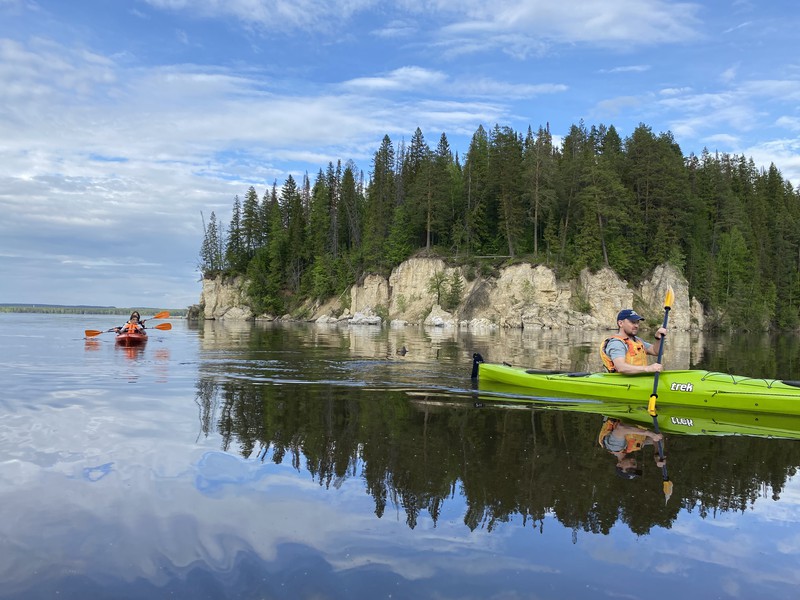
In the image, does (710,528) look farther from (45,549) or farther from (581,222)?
(581,222)

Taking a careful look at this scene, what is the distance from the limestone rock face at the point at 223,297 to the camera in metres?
88.6

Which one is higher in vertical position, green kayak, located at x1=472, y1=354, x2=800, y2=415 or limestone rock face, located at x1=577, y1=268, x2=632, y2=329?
limestone rock face, located at x1=577, y1=268, x2=632, y2=329

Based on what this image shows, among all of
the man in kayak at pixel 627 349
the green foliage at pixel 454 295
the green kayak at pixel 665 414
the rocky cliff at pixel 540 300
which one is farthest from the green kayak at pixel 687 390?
the green foliage at pixel 454 295

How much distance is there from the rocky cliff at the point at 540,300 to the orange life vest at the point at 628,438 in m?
51.3

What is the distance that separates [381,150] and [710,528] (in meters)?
85.0

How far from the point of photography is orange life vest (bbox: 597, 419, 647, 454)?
853 cm

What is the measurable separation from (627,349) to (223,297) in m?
84.4

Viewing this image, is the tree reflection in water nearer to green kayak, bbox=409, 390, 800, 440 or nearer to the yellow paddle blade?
green kayak, bbox=409, 390, 800, 440

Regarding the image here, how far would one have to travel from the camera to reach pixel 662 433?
380 inches

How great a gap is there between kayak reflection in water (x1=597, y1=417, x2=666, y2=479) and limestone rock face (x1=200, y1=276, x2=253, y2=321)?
266ft

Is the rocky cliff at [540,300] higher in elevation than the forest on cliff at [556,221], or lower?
lower

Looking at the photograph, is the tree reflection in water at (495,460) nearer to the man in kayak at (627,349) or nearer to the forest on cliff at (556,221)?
the man in kayak at (627,349)

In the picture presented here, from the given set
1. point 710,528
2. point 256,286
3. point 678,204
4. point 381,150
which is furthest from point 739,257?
point 710,528

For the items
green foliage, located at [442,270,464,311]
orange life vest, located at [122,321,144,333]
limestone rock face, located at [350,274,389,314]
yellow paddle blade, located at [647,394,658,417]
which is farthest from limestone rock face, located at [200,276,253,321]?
yellow paddle blade, located at [647,394,658,417]
